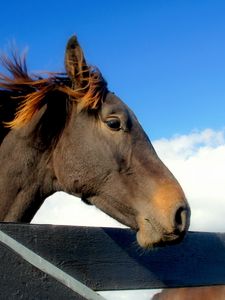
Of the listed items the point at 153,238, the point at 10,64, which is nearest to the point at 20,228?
the point at 153,238

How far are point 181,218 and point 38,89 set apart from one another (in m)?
1.64

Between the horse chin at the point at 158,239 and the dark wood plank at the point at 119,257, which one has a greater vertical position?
the horse chin at the point at 158,239

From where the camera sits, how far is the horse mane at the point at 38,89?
371 cm

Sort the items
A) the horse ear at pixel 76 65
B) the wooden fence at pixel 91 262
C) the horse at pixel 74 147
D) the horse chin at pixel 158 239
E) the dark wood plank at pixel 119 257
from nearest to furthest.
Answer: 1. the wooden fence at pixel 91 262
2. the dark wood plank at pixel 119 257
3. the horse chin at pixel 158 239
4. the horse at pixel 74 147
5. the horse ear at pixel 76 65

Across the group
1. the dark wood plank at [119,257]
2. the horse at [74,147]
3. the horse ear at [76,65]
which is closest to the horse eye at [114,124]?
the horse at [74,147]

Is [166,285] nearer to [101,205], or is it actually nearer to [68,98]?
[101,205]

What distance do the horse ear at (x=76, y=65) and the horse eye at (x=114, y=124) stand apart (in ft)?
1.54

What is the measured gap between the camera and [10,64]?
394 centimetres

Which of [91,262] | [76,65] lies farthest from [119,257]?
[76,65]

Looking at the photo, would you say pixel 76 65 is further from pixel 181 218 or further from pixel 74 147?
pixel 181 218

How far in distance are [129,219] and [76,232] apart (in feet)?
4.56

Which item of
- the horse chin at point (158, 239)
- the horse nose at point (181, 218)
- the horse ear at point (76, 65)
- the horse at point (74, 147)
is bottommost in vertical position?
the horse chin at point (158, 239)

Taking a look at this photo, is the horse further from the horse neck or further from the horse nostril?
the horse nostril

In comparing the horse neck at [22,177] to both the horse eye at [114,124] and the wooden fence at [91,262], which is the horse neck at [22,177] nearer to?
the horse eye at [114,124]
